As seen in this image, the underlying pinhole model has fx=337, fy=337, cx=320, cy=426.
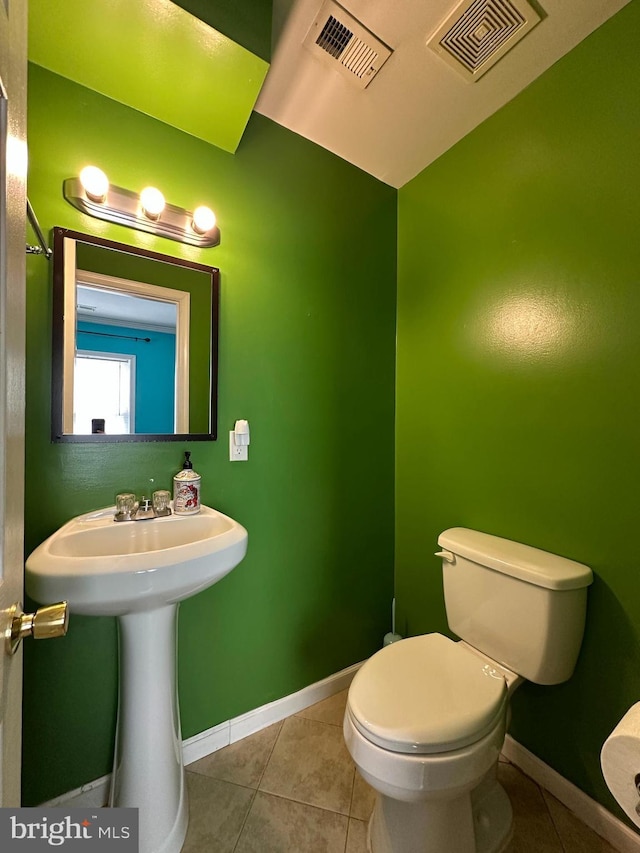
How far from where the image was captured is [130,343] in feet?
3.70

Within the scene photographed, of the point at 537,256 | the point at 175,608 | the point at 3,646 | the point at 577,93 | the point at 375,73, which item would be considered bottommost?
the point at 175,608

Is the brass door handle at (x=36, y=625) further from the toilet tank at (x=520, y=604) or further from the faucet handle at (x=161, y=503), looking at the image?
the toilet tank at (x=520, y=604)

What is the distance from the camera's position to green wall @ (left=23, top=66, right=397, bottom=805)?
39.8 inches

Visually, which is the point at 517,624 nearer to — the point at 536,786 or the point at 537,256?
the point at 536,786

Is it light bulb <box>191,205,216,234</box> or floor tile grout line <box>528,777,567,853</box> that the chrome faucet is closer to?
light bulb <box>191,205,216,234</box>

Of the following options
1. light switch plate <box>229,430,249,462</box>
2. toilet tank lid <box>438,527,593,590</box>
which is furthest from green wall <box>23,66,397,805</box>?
toilet tank lid <box>438,527,593,590</box>

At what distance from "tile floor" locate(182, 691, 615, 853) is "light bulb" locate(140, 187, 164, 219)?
1922mm

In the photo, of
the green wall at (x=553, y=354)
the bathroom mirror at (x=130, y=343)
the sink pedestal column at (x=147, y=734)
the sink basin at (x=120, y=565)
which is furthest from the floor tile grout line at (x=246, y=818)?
the bathroom mirror at (x=130, y=343)

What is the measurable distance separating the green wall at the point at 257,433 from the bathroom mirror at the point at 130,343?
5 cm

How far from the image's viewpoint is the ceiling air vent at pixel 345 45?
3.38 feet

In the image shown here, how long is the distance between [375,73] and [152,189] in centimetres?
88

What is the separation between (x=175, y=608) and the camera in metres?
0.99

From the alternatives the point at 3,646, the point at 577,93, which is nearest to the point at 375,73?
the point at 577,93

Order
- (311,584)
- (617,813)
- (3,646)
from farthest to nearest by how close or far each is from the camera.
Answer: (311,584), (617,813), (3,646)
